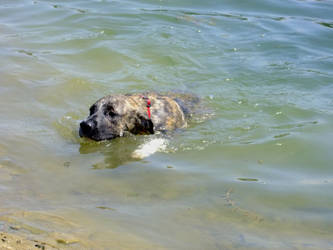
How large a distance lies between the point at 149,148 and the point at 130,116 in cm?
65

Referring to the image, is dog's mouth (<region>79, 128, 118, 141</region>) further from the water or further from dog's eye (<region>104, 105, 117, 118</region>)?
dog's eye (<region>104, 105, 117, 118</region>)

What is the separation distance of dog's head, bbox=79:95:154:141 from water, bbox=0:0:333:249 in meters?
0.19

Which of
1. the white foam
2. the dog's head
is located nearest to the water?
the white foam

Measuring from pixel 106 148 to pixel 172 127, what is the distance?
4.15ft

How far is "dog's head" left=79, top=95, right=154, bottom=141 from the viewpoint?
706 centimetres

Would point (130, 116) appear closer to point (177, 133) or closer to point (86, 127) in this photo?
point (86, 127)

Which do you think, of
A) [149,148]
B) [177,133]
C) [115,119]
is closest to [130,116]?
[115,119]

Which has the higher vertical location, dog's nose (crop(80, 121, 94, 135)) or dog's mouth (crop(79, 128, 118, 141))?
dog's nose (crop(80, 121, 94, 135))

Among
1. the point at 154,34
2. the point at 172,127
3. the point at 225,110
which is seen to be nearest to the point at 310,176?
the point at 172,127

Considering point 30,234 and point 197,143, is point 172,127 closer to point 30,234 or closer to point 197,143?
point 197,143

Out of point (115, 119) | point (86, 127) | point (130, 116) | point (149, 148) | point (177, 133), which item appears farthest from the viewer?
point (177, 133)

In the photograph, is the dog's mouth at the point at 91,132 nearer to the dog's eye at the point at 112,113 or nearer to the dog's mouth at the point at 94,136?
the dog's mouth at the point at 94,136

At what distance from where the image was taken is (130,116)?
24.3 feet

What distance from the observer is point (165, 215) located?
194 inches
